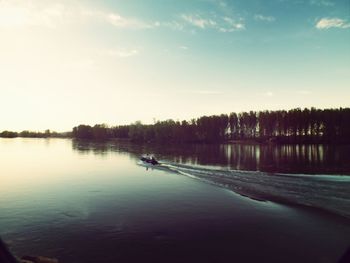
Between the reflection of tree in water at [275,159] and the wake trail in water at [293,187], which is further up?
the reflection of tree in water at [275,159]

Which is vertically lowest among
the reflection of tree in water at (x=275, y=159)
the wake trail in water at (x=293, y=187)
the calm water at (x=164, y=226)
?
the calm water at (x=164, y=226)

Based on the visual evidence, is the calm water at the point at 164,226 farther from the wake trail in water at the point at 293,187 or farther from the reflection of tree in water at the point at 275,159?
the reflection of tree in water at the point at 275,159

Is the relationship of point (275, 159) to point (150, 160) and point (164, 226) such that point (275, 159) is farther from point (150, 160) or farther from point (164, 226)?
point (164, 226)

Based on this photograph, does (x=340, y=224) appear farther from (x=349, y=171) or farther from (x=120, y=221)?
(x=349, y=171)

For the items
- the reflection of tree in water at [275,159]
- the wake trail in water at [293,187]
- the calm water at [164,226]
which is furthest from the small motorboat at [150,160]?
the calm water at [164,226]

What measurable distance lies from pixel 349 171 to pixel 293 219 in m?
35.8

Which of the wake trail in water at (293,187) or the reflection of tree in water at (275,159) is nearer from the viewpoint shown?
the wake trail in water at (293,187)

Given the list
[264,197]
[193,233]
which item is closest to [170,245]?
[193,233]

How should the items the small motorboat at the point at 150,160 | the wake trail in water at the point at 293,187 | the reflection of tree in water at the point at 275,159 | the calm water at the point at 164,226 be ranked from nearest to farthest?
the calm water at the point at 164,226 < the wake trail in water at the point at 293,187 < the reflection of tree in water at the point at 275,159 < the small motorboat at the point at 150,160

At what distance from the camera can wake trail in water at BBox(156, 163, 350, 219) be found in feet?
112

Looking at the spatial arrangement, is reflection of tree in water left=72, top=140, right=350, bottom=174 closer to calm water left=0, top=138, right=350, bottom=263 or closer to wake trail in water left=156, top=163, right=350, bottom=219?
wake trail in water left=156, top=163, right=350, bottom=219

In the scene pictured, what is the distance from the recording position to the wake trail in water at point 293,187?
34244 millimetres

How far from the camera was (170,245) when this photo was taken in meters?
22.7

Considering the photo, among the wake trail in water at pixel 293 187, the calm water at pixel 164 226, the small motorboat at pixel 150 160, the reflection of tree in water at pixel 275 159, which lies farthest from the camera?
the small motorboat at pixel 150 160
